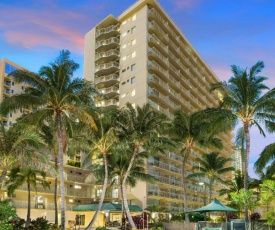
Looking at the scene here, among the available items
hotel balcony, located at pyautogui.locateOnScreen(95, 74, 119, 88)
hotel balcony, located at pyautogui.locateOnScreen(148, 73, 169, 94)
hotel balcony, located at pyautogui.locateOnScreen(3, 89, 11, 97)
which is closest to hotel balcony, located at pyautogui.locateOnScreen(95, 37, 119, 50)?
hotel balcony, located at pyautogui.locateOnScreen(95, 74, 119, 88)

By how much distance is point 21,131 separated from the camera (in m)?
33.1

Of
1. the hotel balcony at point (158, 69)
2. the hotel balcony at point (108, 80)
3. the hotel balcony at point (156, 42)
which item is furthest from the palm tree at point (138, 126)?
the hotel balcony at point (156, 42)

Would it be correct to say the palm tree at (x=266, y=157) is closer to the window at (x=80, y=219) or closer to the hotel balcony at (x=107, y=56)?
the window at (x=80, y=219)

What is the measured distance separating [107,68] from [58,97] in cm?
4826

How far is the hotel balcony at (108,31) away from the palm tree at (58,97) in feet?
165

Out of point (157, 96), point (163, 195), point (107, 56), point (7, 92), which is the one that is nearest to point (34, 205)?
point (163, 195)

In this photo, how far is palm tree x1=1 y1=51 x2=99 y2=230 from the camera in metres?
37.5

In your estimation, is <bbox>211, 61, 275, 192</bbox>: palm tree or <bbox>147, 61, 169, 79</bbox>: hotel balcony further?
<bbox>147, 61, 169, 79</bbox>: hotel balcony

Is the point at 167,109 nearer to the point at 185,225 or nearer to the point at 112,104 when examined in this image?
the point at 112,104

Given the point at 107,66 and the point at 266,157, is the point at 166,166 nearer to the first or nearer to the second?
the point at 107,66

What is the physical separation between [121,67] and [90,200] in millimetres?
28387

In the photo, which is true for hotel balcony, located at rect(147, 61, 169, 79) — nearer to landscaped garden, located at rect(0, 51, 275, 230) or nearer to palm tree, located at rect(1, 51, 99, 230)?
landscaped garden, located at rect(0, 51, 275, 230)

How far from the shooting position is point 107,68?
85.2 m

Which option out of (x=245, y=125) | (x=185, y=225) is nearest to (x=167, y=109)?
(x=245, y=125)
